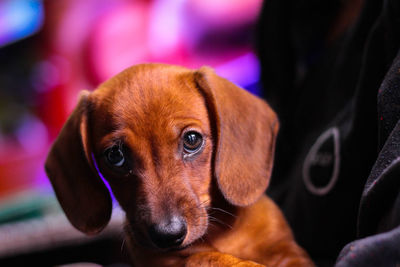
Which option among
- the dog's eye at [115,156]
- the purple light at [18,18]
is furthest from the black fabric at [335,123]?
the purple light at [18,18]

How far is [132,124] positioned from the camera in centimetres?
119

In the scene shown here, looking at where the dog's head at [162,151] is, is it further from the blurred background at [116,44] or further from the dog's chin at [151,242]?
the blurred background at [116,44]

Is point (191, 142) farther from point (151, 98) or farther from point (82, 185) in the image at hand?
point (82, 185)

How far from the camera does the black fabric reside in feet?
2.77

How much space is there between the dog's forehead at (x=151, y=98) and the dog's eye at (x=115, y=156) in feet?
0.25

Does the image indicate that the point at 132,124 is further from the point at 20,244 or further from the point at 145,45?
the point at 145,45

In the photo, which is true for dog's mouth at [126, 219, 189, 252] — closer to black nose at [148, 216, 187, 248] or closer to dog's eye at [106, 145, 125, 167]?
black nose at [148, 216, 187, 248]

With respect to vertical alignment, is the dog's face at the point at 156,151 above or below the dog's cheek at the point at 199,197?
above

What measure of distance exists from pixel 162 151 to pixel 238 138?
250mm

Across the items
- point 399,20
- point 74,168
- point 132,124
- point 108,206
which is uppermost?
point 399,20

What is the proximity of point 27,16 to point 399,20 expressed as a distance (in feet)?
12.4

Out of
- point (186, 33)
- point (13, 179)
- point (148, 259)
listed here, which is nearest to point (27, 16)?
point (13, 179)

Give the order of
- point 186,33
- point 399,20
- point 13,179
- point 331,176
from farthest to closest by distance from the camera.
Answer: point 13,179 → point 186,33 → point 331,176 → point 399,20

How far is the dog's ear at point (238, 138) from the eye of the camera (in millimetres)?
1255
